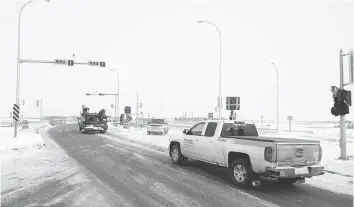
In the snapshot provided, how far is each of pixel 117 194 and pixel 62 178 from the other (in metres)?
2.68

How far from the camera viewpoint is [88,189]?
7.11 m

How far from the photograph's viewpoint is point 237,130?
938 centimetres

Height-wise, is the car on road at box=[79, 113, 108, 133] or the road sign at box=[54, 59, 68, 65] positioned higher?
the road sign at box=[54, 59, 68, 65]

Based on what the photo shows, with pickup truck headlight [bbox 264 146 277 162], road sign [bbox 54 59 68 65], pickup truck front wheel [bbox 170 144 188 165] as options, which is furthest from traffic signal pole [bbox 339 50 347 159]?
road sign [bbox 54 59 68 65]

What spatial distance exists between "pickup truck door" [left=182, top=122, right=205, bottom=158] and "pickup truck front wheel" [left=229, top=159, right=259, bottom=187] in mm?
2186

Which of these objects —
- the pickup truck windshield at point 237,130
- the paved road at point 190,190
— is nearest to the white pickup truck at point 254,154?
the pickup truck windshield at point 237,130

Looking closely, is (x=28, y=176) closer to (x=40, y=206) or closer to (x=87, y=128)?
(x=40, y=206)

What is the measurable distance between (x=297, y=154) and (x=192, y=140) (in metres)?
3.97

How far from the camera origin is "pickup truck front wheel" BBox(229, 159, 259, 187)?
7520 mm

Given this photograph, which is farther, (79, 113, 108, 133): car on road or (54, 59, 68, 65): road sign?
(79, 113, 108, 133): car on road

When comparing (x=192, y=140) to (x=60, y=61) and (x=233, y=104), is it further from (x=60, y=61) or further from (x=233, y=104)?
(x=60, y=61)

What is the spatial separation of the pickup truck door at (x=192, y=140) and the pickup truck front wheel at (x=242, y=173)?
2186mm

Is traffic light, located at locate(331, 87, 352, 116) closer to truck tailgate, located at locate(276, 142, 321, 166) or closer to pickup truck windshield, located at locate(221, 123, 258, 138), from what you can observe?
pickup truck windshield, located at locate(221, 123, 258, 138)

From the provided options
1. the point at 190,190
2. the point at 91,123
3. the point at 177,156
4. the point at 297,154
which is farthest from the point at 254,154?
the point at 91,123
